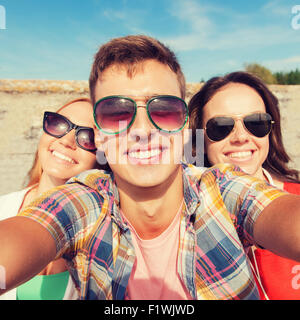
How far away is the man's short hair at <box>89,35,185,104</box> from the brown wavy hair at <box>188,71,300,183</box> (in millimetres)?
818

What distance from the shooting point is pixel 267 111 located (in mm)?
2193

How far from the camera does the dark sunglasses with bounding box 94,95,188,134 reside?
127 centimetres

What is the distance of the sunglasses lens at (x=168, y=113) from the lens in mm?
1280

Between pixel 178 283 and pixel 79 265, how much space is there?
55 centimetres

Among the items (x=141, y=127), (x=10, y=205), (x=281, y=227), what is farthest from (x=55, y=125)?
(x=281, y=227)

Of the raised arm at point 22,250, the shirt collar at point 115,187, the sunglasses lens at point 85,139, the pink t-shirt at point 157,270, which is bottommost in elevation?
the pink t-shirt at point 157,270

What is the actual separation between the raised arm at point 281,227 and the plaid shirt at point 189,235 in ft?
0.13

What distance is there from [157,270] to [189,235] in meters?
0.27

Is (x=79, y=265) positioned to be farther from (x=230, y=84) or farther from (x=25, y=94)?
(x=25, y=94)

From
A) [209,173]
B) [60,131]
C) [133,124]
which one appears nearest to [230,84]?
[209,173]

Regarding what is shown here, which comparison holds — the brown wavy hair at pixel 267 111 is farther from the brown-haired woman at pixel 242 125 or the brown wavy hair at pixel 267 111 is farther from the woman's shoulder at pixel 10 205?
the woman's shoulder at pixel 10 205

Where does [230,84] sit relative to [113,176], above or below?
above

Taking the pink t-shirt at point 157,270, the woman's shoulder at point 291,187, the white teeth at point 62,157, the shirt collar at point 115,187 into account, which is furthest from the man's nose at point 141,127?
the woman's shoulder at point 291,187

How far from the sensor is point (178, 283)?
1256 millimetres
